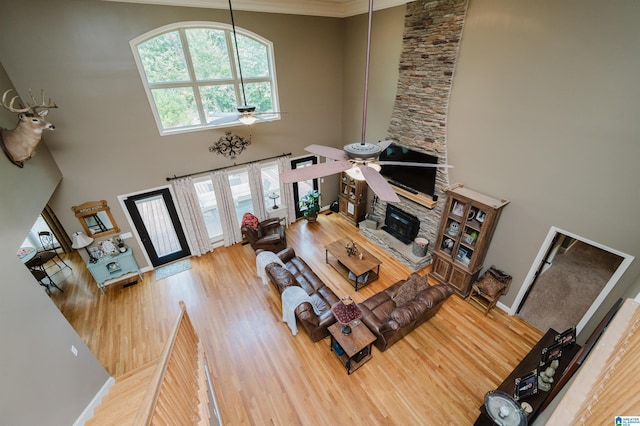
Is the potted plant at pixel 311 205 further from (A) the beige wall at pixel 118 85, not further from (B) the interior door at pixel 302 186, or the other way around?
(A) the beige wall at pixel 118 85

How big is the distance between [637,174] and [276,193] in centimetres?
679

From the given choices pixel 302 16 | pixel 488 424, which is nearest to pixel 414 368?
pixel 488 424

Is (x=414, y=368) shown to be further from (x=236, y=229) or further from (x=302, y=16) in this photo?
(x=302, y=16)

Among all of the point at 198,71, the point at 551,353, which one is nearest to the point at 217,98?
the point at 198,71

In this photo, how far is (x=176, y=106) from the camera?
5.61 m

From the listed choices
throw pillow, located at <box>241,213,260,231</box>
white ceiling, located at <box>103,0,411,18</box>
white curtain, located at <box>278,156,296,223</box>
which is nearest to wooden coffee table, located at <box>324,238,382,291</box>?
throw pillow, located at <box>241,213,260,231</box>

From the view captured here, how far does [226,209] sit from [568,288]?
320 inches

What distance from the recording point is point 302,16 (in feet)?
20.0

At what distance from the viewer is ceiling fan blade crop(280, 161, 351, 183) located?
2348 millimetres

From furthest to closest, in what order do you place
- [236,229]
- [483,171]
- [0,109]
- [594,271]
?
[236,229] → [594,271] → [483,171] → [0,109]

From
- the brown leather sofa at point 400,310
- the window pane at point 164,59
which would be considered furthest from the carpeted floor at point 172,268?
the brown leather sofa at point 400,310

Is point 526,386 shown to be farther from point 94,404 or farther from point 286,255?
point 94,404

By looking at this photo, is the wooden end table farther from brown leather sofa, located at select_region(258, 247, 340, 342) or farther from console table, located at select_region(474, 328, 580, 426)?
console table, located at select_region(474, 328, 580, 426)

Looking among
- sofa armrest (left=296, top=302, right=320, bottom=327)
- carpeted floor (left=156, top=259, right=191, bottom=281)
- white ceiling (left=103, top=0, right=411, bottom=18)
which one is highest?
white ceiling (left=103, top=0, right=411, bottom=18)
